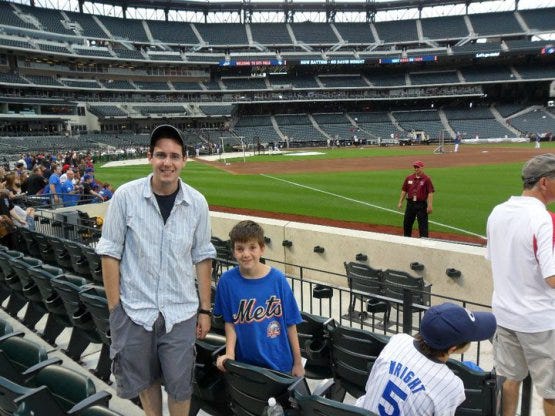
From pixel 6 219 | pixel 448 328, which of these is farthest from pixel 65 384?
pixel 6 219

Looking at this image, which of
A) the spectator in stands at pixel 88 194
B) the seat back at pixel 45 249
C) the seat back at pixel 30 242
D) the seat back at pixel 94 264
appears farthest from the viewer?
the spectator in stands at pixel 88 194

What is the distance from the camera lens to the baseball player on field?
2264 millimetres

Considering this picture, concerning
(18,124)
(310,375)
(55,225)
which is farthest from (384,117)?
(310,375)

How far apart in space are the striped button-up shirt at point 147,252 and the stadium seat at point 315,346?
1448 mm

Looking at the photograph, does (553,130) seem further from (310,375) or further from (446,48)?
(310,375)

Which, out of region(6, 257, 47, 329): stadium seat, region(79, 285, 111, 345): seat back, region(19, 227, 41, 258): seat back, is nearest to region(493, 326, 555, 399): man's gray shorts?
region(79, 285, 111, 345): seat back

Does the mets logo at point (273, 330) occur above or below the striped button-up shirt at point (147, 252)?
below

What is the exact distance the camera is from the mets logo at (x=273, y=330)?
3334 millimetres

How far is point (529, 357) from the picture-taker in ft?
11.0

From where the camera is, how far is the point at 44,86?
5788cm

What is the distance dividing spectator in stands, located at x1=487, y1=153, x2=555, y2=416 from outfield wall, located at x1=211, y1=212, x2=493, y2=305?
10.8 ft

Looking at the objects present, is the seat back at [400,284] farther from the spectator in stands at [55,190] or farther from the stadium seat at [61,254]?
the spectator in stands at [55,190]

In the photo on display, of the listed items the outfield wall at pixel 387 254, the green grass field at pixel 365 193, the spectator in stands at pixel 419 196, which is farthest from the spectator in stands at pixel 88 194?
the spectator in stands at pixel 419 196

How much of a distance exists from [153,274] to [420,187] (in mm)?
7986
